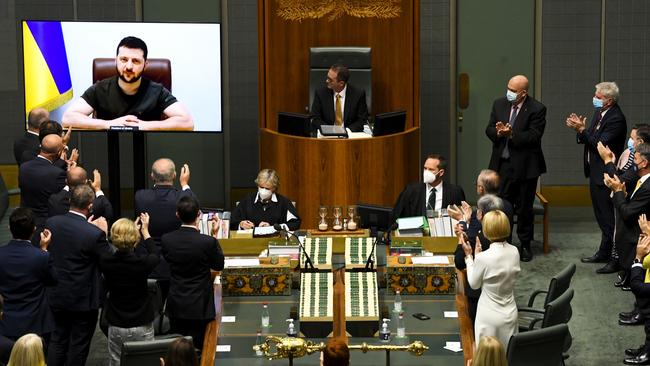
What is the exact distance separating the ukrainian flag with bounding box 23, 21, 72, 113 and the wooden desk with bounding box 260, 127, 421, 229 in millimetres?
2261

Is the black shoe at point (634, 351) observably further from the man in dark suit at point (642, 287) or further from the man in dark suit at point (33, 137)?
the man in dark suit at point (33, 137)

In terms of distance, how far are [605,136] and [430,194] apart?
2.01m

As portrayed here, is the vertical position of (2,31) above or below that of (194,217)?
above

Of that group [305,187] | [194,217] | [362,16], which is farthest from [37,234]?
[362,16]

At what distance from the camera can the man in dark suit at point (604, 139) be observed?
35.2ft

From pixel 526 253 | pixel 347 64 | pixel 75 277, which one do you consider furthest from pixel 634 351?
pixel 347 64

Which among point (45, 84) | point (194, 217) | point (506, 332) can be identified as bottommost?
point (506, 332)

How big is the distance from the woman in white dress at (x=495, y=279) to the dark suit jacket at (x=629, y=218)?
7.84ft

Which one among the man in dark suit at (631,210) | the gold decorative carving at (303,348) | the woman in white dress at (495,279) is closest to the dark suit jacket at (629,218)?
the man in dark suit at (631,210)

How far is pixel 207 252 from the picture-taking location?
765 cm

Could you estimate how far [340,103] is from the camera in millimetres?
11414

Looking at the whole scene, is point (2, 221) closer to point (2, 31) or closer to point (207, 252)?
point (2, 31)

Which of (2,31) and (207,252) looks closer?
(207,252)

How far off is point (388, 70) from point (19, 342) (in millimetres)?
6570
